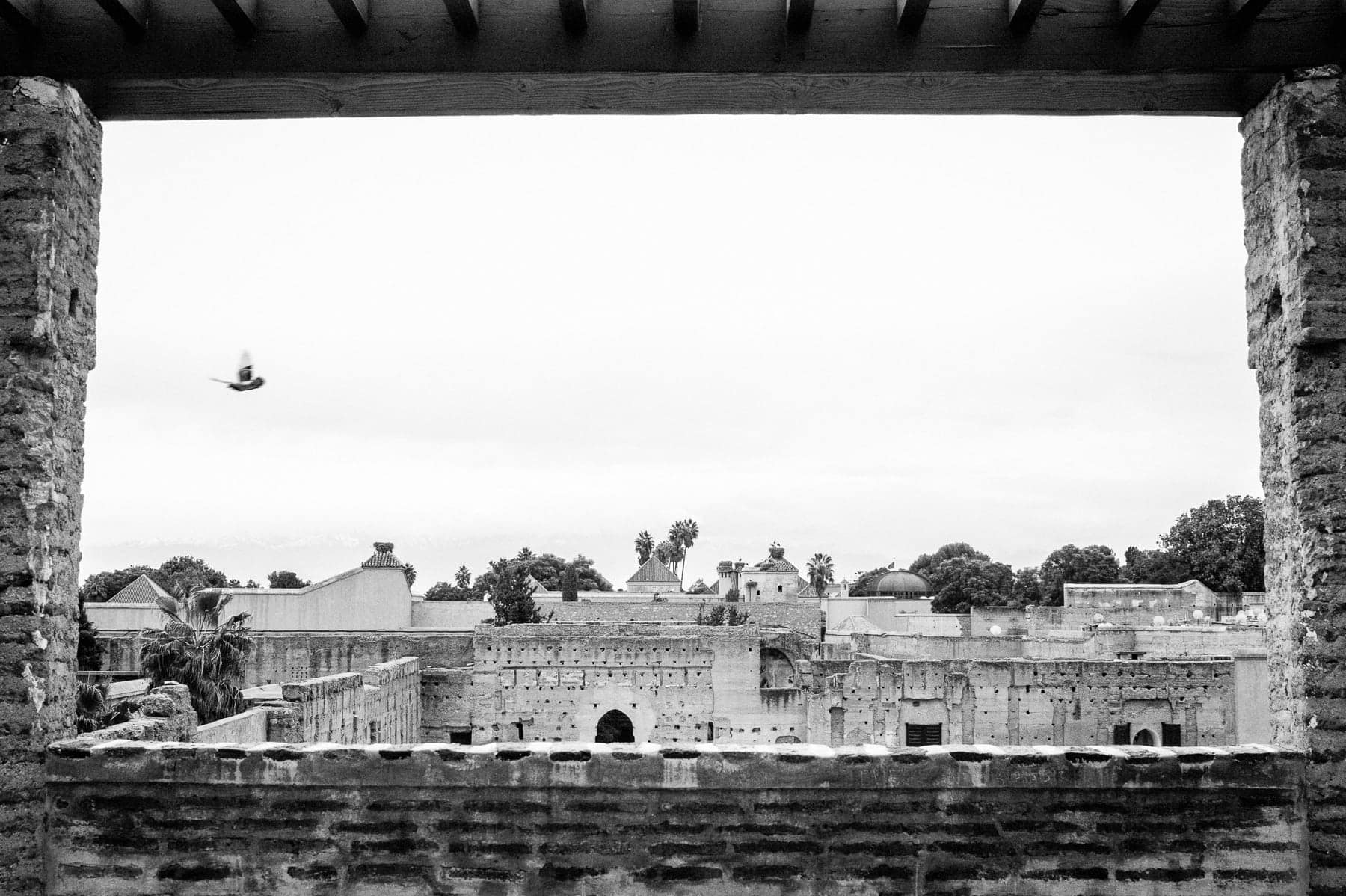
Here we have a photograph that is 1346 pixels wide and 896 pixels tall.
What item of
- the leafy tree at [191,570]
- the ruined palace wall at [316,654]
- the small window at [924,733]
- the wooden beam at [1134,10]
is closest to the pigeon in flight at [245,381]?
the wooden beam at [1134,10]

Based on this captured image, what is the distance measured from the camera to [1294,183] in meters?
4.75

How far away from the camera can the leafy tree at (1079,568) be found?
75.8 metres

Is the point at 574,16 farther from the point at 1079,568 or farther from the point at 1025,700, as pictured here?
the point at 1079,568

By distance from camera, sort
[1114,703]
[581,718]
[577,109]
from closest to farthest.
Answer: [577,109], [1114,703], [581,718]

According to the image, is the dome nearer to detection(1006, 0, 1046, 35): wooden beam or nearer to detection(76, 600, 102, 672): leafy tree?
detection(76, 600, 102, 672): leafy tree

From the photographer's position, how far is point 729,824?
14.9 feet

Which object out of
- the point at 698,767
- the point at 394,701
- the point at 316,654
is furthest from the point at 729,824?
the point at 316,654

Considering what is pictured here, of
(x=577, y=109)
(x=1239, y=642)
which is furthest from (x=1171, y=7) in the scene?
(x=1239, y=642)

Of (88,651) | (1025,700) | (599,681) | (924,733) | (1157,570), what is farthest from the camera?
(1157,570)

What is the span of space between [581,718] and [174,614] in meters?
11.3

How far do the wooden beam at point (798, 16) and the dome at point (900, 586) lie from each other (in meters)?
65.1

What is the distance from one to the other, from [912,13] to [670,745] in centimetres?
336

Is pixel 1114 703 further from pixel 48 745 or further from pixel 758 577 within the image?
pixel 758 577

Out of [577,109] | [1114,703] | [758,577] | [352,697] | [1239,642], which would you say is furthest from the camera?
[758,577]
